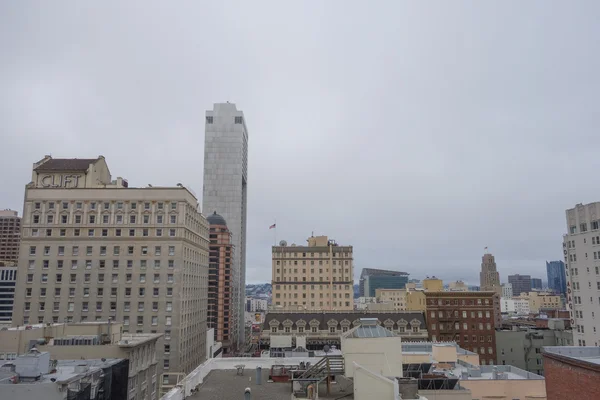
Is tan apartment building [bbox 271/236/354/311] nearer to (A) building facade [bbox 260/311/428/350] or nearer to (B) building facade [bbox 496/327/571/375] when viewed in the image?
(A) building facade [bbox 260/311/428/350]

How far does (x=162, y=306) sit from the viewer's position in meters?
90.3

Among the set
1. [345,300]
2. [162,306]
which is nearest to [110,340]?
[162,306]

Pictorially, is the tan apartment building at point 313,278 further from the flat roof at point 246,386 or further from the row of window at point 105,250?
the flat roof at point 246,386

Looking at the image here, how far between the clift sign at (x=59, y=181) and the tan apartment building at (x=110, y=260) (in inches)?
101

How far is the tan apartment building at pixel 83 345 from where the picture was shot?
4828 centimetres

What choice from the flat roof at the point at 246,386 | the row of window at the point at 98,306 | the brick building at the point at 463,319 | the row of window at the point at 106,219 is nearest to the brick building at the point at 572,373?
the flat roof at the point at 246,386

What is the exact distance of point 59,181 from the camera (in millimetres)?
100875

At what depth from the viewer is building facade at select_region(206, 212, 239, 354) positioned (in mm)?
172875

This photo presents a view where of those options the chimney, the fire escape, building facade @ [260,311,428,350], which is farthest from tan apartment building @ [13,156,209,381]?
the chimney

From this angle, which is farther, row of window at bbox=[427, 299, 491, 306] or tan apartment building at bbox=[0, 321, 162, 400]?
row of window at bbox=[427, 299, 491, 306]

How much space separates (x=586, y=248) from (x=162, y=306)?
290ft

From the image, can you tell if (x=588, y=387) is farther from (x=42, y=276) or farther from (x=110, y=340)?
(x=42, y=276)

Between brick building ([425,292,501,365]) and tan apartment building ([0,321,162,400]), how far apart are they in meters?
83.7

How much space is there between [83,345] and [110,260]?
46273mm
